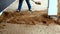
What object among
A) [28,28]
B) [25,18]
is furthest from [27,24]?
[25,18]

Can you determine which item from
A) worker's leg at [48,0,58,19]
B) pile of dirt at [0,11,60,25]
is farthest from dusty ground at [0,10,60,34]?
worker's leg at [48,0,58,19]

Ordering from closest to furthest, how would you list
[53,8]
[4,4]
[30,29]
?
[30,29]
[53,8]
[4,4]

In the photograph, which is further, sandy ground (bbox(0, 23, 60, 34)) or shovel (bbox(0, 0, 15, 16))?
shovel (bbox(0, 0, 15, 16))

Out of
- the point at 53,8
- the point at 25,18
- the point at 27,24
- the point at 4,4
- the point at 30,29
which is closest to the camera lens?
the point at 30,29

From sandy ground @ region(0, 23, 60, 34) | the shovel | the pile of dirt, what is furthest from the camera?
the shovel

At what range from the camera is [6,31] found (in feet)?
11.3

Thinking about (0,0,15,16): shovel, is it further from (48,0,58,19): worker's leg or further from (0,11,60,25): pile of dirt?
(48,0,58,19): worker's leg

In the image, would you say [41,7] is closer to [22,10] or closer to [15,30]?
[22,10]

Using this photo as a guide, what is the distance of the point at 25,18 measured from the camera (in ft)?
13.7

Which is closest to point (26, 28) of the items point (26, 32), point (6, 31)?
point (26, 32)

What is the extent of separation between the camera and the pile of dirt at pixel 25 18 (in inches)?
155

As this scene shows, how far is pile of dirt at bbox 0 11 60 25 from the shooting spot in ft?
12.9

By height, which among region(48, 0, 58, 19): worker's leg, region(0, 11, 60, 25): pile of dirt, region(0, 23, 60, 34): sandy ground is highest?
region(48, 0, 58, 19): worker's leg

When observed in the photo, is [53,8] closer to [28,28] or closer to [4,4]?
[28,28]
